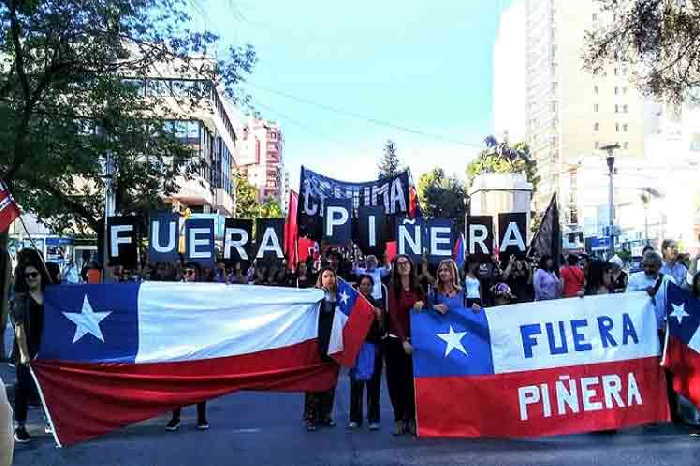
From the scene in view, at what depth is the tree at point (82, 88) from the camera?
1212 cm

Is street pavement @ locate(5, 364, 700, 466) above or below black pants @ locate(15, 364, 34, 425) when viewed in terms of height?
below

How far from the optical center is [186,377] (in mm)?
7895

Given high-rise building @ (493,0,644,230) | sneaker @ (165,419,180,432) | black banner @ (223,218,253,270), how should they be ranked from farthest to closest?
high-rise building @ (493,0,644,230), black banner @ (223,218,253,270), sneaker @ (165,419,180,432)

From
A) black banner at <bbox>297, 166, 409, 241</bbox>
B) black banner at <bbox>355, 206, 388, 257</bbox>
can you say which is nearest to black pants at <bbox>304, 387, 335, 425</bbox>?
black banner at <bbox>355, 206, 388, 257</bbox>

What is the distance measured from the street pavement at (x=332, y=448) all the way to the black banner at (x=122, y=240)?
278 cm

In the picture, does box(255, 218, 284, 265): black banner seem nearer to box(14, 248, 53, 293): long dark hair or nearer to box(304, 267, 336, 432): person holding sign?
box(304, 267, 336, 432): person holding sign

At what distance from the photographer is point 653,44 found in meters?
12.4

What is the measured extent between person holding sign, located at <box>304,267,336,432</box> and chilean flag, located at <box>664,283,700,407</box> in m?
3.32

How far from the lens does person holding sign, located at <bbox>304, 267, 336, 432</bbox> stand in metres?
8.30

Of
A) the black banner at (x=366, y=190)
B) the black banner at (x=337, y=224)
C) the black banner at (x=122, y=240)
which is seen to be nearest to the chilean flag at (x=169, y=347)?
the black banner at (x=122, y=240)

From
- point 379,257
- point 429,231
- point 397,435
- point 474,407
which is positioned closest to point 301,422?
point 397,435

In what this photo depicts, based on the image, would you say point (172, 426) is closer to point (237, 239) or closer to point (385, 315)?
point (385, 315)

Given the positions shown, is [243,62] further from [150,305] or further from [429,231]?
[150,305]

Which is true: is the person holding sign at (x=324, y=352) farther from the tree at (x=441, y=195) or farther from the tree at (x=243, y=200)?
the tree at (x=243, y=200)
